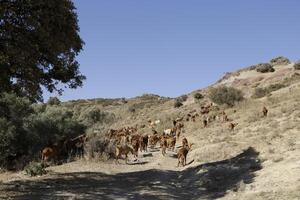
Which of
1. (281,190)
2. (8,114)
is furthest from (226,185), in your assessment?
(8,114)

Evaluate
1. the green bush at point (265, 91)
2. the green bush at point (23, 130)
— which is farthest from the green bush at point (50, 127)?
the green bush at point (265, 91)

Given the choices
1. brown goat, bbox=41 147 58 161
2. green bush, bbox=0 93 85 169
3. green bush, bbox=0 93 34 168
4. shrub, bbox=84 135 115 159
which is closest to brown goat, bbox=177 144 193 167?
shrub, bbox=84 135 115 159

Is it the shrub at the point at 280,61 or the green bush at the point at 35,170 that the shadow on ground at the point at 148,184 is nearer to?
the green bush at the point at 35,170

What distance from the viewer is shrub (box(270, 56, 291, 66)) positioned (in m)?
68.5

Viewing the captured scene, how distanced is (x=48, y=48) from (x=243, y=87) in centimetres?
4696

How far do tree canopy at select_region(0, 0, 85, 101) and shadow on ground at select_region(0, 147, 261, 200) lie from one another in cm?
337

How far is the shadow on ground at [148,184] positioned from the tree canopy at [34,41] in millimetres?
3374

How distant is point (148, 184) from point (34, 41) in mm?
6276

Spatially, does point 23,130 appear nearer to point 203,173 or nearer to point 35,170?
point 35,170

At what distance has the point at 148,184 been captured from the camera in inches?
651

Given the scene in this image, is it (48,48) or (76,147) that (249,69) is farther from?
(48,48)

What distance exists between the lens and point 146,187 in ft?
52.3

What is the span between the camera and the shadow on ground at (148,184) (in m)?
14.5

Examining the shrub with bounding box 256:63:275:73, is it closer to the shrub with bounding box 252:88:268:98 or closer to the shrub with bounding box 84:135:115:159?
the shrub with bounding box 252:88:268:98
